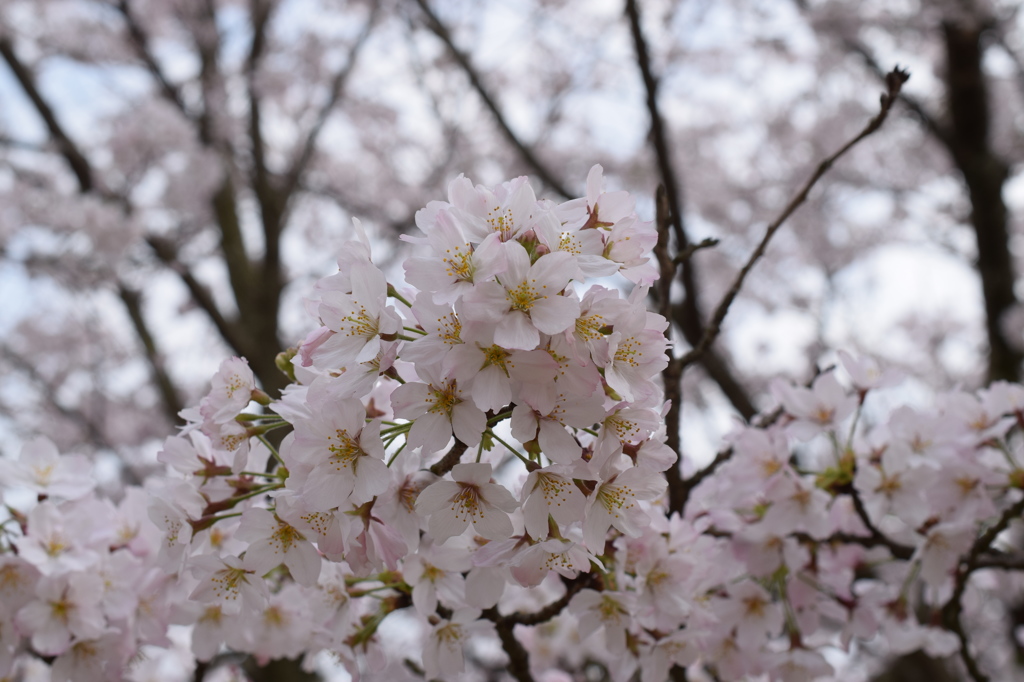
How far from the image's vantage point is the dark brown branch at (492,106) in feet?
11.8

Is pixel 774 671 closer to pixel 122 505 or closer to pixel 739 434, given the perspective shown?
pixel 739 434

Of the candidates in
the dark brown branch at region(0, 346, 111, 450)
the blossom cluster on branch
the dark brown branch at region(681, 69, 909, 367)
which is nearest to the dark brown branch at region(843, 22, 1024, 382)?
the blossom cluster on branch

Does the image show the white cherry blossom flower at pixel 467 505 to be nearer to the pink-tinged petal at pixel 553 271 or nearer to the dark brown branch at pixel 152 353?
the pink-tinged petal at pixel 553 271

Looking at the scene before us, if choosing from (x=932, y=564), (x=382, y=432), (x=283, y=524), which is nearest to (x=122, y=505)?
(x=283, y=524)

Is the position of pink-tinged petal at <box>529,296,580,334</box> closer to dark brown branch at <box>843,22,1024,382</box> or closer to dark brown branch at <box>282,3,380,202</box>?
dark brown branch at <box>843,22,1024,382</box>

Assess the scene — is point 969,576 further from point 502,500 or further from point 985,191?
point 985,191

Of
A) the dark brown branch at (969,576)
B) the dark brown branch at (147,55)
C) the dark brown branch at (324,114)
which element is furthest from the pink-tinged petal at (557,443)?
the dark brown branch at (147,55)

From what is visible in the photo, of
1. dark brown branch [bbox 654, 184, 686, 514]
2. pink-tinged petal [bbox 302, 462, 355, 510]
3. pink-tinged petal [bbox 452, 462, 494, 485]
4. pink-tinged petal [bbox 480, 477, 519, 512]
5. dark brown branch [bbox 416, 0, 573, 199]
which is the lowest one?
pink-tinged petal [bbox 302, 462, 355, 510]

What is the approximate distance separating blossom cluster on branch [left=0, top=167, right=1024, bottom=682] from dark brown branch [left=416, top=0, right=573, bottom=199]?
2.28 m

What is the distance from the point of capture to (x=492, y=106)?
371 centimetres

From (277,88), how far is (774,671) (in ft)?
22.5

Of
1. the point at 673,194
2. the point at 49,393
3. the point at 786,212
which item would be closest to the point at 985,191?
the point at 673,194

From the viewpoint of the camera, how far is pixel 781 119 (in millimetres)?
9336

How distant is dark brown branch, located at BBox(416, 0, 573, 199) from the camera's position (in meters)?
3.59
